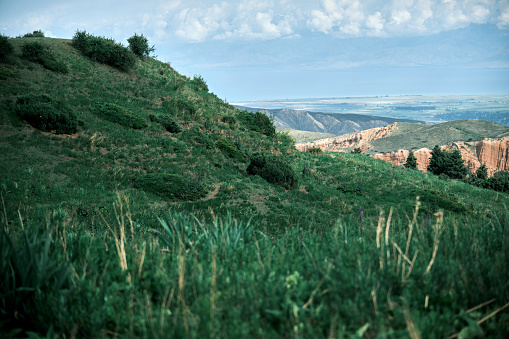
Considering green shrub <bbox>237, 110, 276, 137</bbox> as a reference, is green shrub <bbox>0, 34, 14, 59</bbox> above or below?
above

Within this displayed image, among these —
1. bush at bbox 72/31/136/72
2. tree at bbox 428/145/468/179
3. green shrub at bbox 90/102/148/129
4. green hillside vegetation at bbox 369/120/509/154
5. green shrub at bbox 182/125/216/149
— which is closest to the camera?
green shrub at bbox 90/102/148/129

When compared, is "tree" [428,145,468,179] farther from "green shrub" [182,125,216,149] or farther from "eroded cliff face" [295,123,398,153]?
"eroded cliff face" [295,123,398,153]

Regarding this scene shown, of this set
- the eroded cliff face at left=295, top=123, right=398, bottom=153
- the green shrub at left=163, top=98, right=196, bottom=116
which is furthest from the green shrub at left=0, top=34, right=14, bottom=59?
the eroded cliff face at left=295, top=123, right=398, bottom=153

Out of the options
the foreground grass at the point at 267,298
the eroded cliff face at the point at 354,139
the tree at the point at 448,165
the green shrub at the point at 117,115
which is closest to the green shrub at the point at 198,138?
the green shrub at the point at 117,115

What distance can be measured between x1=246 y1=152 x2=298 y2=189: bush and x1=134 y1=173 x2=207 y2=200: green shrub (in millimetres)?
4093

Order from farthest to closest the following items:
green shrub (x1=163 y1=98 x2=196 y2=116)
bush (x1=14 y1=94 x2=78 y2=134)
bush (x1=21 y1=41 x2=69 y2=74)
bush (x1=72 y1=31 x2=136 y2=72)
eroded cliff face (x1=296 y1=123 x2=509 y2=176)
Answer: eroded cliff face (x1=296 y1=123 x2=509 y2=176)
bush (x1=72 y1=31 x2=136 y2=72)
green shrub (x1=163 y1=98 x2=196 y2=116)
bush (x1=21 y1=41 x2=69 y2=74)
bush (x1=14 y1=94 x2=78 y2=134)

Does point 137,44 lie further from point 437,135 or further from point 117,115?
point 437,135

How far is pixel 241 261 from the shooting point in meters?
3.42

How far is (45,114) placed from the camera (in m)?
13.9

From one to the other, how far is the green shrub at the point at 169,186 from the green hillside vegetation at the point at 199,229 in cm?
4

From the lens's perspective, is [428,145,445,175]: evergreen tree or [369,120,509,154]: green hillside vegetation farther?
[369,120,509,154]: green hillside vegetation

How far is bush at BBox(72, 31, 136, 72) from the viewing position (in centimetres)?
2372

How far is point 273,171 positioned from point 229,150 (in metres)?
3.70

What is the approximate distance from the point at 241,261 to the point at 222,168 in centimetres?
1304
